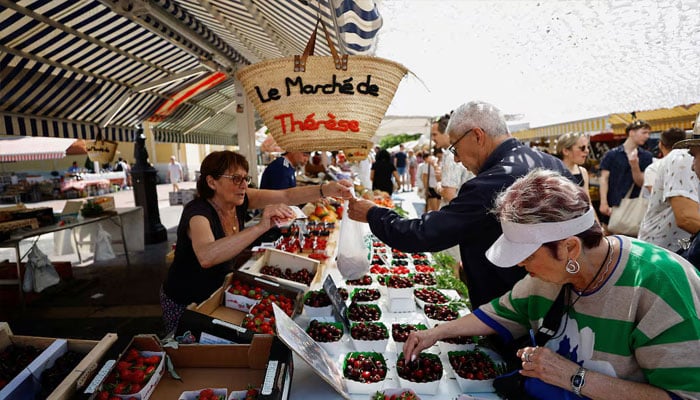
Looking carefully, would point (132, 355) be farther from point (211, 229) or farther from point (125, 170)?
point (125, 170)

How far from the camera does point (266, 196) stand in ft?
10.1

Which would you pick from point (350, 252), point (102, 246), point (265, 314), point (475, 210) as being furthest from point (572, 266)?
point (102, 246)

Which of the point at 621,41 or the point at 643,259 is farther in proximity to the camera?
the point at 621,41

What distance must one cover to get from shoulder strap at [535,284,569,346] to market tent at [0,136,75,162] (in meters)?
21.6

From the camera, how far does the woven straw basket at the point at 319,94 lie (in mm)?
1487

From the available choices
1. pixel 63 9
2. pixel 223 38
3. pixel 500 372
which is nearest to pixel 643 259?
pixel 500 372

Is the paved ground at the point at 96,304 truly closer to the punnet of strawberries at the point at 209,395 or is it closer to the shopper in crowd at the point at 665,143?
the punnet of strawberries at the point at 209,395

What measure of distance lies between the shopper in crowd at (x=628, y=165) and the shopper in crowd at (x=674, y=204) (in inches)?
89.8

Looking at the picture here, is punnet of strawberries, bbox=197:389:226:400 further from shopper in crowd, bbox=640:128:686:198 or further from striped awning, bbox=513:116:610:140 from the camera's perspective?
striped awning, bbox=513:116:610:140

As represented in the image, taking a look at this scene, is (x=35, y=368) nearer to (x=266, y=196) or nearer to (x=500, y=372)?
(x=266, y=196)

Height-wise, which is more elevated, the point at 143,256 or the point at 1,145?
the point at 1,145

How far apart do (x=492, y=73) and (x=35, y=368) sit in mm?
4564

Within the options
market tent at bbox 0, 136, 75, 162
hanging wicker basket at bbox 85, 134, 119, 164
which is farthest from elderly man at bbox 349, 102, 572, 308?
market tent at bbox 0, 136, 75, 162

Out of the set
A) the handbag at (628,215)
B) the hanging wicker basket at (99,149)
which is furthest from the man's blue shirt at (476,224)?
the hanging wicker basket at (99,149)
